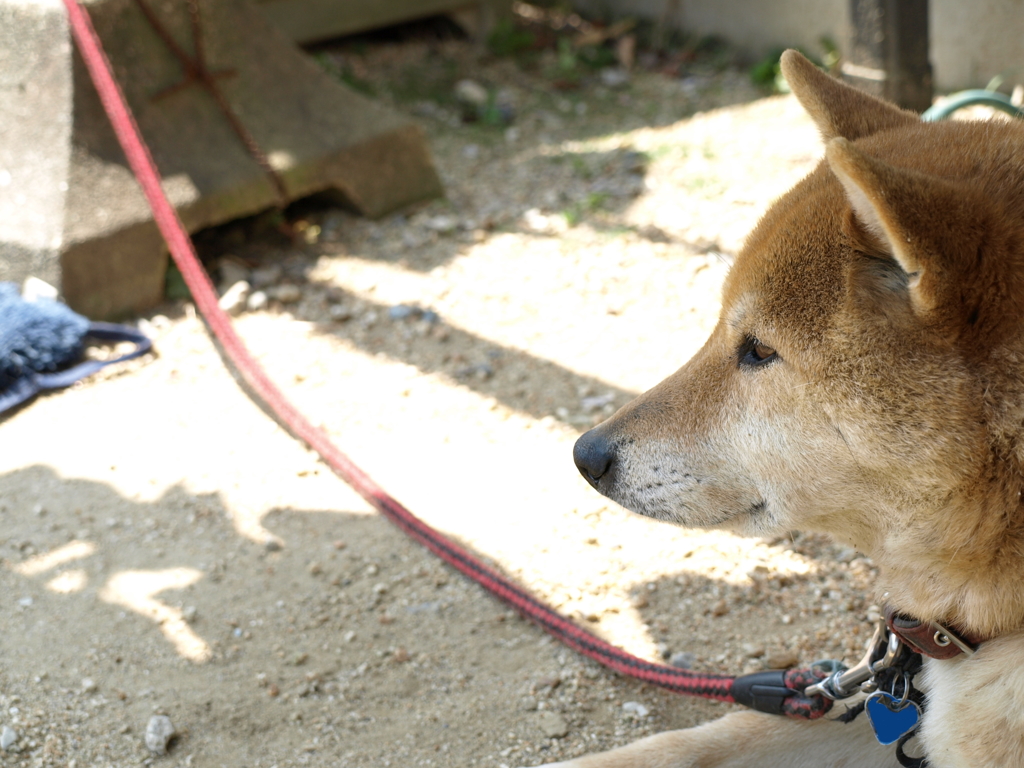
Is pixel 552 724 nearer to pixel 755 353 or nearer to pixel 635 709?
pixel 635 709

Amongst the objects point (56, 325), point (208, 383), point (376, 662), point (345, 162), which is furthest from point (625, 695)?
point (345, 162)

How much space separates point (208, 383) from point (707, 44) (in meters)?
5.38

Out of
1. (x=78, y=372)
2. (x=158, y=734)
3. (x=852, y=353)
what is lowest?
(x=78, y=372)

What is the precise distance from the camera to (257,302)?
4.56 metres

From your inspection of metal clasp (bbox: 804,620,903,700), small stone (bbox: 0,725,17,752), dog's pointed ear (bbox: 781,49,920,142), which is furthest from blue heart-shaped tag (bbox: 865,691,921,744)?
small stone (bbox: 0,725,17,752)

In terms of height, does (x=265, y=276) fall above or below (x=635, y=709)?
below

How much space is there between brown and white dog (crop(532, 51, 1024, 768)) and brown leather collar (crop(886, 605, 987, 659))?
0.07 ft

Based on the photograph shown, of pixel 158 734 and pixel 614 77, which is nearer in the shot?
pixel 158 734

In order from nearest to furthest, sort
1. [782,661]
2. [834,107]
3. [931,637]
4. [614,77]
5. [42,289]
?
[931,637] → [834,107] → [782,661] → [42,289] → [614,77]

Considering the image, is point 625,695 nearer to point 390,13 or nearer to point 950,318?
point 950,318

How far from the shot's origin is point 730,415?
6.62 feet

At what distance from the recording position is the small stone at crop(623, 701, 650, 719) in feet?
8.14

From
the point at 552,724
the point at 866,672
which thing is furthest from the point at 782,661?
the point at 552,724

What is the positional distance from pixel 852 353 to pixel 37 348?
135 inches
